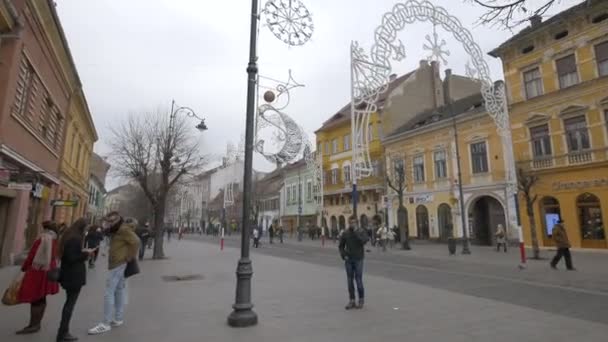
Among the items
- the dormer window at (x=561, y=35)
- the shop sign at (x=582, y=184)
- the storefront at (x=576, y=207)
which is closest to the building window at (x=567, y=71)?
the dormer window at (x=561, y=35)

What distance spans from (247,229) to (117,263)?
214cm

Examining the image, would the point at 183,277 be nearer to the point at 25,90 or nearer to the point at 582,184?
the point at 25,90

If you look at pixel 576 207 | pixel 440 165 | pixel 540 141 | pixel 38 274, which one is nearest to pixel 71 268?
pixel 38 274

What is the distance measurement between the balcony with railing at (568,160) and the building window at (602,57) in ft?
14.8

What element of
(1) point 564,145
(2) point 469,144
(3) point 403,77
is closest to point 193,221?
(3) point 403,77

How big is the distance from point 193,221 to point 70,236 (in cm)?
9286

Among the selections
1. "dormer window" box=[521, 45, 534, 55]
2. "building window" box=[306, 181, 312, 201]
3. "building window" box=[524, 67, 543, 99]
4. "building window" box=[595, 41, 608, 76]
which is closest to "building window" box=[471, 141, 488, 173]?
"building window" box=[524, 67, 543, 99]

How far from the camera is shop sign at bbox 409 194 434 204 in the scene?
31.2 m

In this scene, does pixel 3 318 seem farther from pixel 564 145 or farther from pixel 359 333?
pixel 564 145

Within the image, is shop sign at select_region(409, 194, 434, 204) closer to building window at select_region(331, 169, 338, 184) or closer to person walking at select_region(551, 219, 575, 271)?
building window at select_region(331, 169, 338, 184)

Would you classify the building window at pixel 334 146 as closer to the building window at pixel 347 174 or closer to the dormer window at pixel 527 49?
the building window at pixel 347 174

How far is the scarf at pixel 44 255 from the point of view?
534 cm

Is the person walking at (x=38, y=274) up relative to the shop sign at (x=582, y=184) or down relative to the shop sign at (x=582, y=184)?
down

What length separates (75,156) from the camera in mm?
25719
